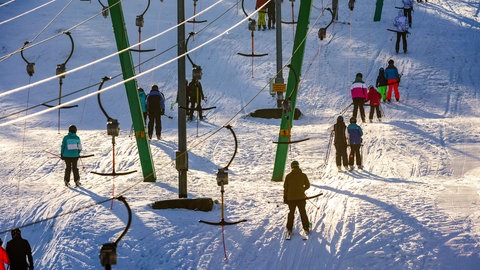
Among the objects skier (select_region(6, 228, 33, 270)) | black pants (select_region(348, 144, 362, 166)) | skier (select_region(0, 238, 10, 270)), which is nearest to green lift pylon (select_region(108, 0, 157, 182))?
black pants (select_region(348, 144, 362, 166))

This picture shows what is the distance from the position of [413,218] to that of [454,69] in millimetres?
14825

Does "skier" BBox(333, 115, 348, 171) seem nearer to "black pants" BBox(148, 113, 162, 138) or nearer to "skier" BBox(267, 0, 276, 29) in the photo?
"black pants" BBox(148, 113, 162, 138)

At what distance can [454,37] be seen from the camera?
35.7m

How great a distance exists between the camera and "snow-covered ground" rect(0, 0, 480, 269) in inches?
679

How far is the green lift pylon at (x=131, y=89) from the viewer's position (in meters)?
20.1

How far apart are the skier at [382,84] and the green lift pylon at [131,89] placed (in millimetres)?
8833

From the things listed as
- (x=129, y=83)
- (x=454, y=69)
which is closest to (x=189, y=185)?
(x=129, y=83)

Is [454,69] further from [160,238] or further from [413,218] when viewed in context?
[160,238]

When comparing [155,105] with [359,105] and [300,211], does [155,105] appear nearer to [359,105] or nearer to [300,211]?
[359,105]

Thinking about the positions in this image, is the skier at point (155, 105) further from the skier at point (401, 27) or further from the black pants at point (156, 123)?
the skier at point (401, 27)

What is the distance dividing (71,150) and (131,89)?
5.88 feet

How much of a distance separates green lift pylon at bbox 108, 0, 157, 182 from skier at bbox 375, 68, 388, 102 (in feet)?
29.0

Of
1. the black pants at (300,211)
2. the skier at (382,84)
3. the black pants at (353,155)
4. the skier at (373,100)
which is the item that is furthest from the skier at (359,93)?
the black pants at (300,211)

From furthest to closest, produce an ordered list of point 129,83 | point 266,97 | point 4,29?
point 4,29 < point 266,97 < point 129,83
